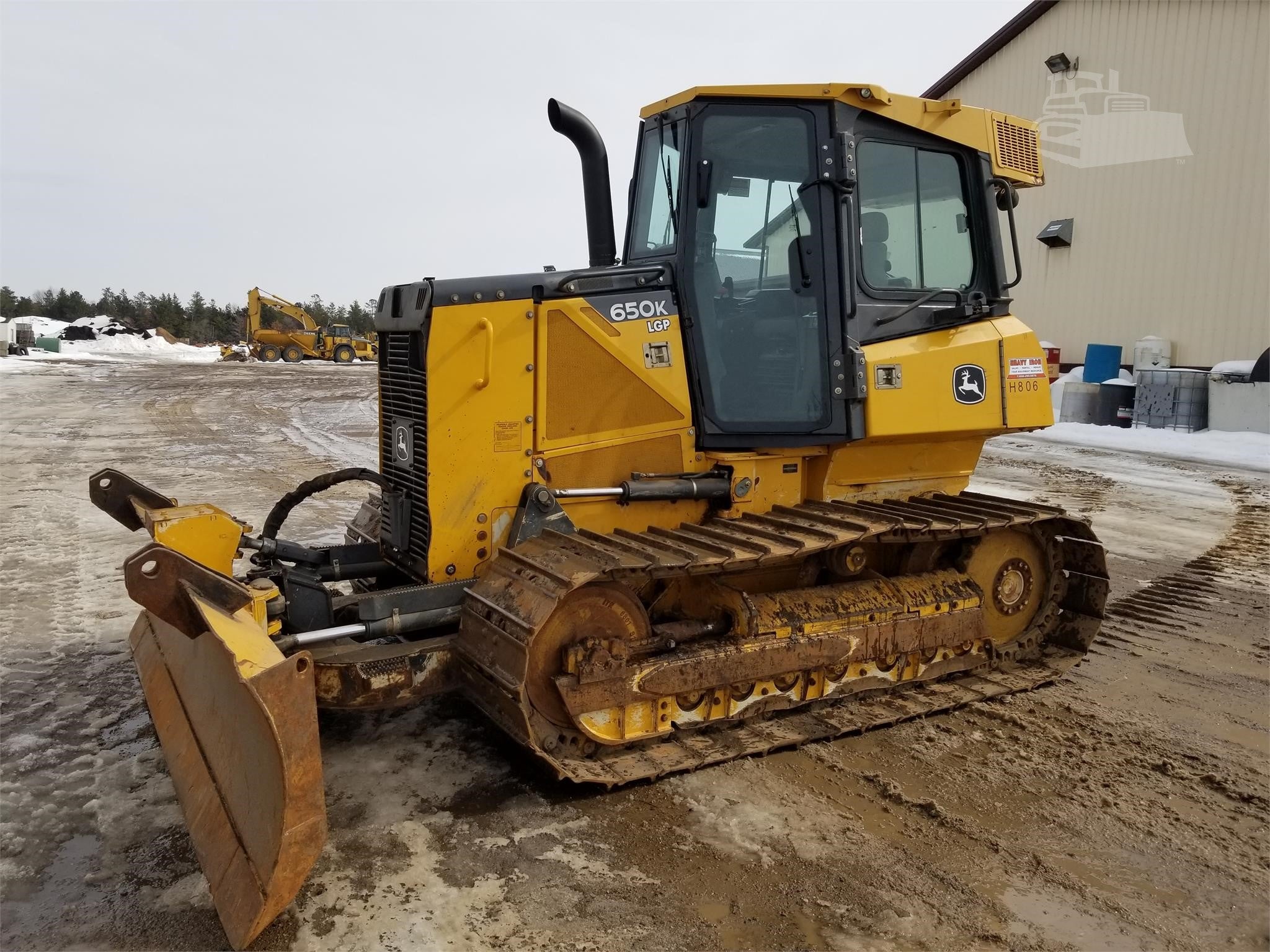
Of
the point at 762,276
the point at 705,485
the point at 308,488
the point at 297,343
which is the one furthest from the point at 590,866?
the point at 297,343

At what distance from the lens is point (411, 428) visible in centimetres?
413

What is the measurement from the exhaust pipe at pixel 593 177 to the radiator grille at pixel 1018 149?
2.05 metres

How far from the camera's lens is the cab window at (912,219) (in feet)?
14.8

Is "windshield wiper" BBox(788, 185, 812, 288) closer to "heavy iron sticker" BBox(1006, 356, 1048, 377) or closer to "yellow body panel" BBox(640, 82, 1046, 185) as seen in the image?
"yellow body panel" BBox(640, 82, 1046, 185)

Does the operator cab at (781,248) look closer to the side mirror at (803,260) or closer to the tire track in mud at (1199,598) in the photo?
the side mirror at (803,260)

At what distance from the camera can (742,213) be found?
4.40 metres

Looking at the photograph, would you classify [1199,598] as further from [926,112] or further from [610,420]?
[610,420]

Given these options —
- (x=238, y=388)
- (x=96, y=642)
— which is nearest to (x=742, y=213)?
(x=96, y=642)

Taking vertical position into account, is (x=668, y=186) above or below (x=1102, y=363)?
above

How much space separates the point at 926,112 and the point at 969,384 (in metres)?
1.35

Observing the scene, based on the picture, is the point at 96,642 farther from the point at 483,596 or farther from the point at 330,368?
the point at 330,368

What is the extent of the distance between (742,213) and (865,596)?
75.2 inches

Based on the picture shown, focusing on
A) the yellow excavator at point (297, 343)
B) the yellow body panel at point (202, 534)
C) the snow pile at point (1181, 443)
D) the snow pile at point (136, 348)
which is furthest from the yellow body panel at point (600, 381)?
the snow pile at point (136, 348)
